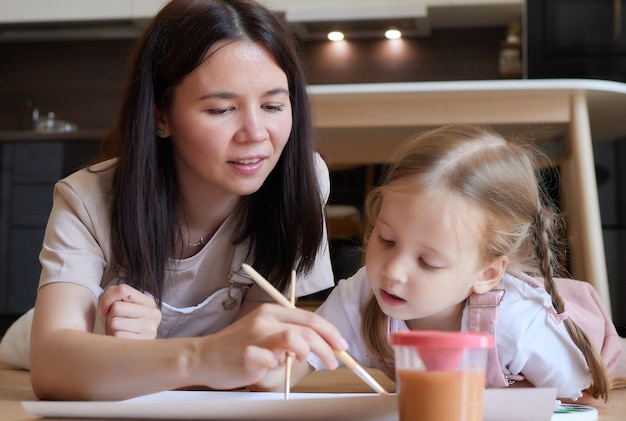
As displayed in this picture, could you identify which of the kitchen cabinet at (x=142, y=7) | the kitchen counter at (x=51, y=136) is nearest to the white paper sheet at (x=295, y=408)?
the kitchen counter at (x=51, y=136)

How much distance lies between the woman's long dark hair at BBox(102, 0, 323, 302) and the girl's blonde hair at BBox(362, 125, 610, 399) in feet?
0.50

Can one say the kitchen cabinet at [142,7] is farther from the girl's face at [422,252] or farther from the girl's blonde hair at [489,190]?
the girl's face at [422,252]

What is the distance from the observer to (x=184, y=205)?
1377 millimetres

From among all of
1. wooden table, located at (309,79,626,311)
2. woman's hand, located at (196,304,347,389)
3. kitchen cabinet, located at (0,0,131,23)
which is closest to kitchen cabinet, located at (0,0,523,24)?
kitchen cabinet, located at (0,0,131,23)

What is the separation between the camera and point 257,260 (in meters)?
1.38

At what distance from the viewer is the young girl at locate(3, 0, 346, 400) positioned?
110 cm

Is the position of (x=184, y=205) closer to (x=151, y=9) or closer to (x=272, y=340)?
(x=272, y=340)

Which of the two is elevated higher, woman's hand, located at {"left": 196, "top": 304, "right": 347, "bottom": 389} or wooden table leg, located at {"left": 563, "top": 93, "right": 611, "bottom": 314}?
wooden table leg, located at {"left": 563, "top": 93, "right": 611, "bottom": 314}

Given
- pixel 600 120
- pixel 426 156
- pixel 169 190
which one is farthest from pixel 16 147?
pixel 426 156

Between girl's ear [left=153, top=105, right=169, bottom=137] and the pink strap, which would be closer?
the pink strap

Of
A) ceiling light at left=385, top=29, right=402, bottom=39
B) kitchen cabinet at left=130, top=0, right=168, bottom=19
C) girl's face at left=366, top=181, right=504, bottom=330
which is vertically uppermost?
kitchen cabinet at left=130, top=0, right=168, bottom=19

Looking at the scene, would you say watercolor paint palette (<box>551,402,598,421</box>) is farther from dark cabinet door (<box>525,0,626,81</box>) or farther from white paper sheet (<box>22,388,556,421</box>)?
dark cabinet door (<box>525,0,626,81</box>)

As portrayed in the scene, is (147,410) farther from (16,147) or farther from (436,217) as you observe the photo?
(16,147)

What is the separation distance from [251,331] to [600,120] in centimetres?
220
